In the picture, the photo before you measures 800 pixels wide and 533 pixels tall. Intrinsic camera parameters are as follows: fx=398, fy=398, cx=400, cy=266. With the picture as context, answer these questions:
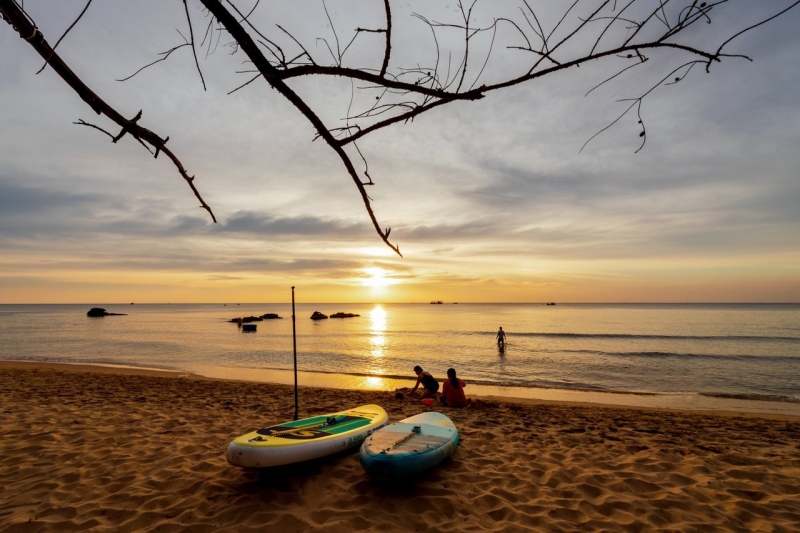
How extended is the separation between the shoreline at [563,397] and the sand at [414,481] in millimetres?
3735

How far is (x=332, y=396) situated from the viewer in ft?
39.5

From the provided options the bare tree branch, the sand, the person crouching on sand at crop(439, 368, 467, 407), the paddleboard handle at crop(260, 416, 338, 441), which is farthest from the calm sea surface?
the bare tree branch

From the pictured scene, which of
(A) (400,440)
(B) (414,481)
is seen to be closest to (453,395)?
(A) (400,440)

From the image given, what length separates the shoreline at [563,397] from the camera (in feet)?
38.6

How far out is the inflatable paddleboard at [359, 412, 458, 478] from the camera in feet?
15.5

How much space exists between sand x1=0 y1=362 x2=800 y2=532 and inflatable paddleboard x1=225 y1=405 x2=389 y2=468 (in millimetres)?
257

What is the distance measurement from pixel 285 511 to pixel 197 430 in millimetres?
3837

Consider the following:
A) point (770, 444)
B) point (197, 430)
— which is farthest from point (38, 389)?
point (770, 444)

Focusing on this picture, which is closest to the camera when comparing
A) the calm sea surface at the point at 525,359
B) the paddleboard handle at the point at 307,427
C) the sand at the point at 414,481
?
the sand at the point at 414,481

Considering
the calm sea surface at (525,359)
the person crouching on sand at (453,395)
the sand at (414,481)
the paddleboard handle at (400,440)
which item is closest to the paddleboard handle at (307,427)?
the sand at (414,481)

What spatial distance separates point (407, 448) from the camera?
5.18m

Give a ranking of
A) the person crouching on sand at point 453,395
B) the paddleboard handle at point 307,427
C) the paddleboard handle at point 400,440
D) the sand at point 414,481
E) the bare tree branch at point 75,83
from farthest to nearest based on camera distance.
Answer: the person crouching on sand at point 453,395 → the paddleboard handle at point 307,427 → the paddleboard handle at point 400,440 → the sand at point 414,481 → the bare tree branch at point 75,83

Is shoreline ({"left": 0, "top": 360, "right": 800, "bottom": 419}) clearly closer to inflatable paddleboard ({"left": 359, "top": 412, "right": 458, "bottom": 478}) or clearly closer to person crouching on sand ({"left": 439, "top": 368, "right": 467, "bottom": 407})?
person crouching on sand ({"left": 439, "top": 368, "right": 467, "bottom": 407})

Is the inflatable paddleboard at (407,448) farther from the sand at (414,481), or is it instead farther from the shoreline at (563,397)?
the shoreline at (563,397)
